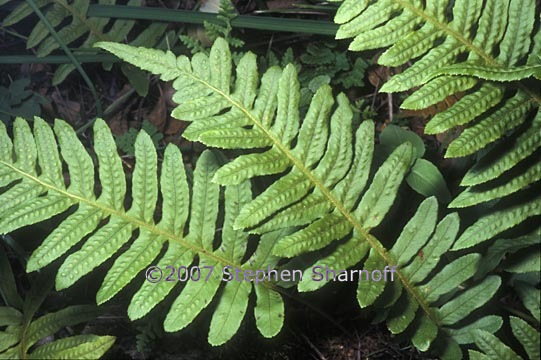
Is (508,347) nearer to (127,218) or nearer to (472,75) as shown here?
(472,75)

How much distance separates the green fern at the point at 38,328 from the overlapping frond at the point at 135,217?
20 centimetres

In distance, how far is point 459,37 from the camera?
1.82 meters

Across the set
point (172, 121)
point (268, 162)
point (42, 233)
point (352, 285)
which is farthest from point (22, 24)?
point (352, 285)

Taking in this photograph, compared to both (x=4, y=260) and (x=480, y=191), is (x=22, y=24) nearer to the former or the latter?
(x=4, y=260)

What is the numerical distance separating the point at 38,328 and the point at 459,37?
1.60 m

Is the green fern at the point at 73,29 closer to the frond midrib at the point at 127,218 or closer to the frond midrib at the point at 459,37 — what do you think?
the frond midrib at the point at 127,218

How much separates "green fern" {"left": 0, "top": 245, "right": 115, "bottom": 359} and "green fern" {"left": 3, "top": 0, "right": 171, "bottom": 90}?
1105 millimetres

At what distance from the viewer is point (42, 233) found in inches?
91.2

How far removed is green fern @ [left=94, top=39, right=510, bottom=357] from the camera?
1.81 meters

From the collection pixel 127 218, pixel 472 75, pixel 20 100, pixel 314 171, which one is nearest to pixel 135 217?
pixel 127 218

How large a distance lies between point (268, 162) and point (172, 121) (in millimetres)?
1347

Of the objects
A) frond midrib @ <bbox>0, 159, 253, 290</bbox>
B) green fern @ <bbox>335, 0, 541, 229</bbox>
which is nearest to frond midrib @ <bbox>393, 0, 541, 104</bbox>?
green fern @ <bbox>335, 0, 541, 229</bbox>

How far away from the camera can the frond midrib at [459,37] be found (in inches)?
70.5

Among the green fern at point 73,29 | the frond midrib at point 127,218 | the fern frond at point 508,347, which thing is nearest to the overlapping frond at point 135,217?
the frond midrib at point 127,218
